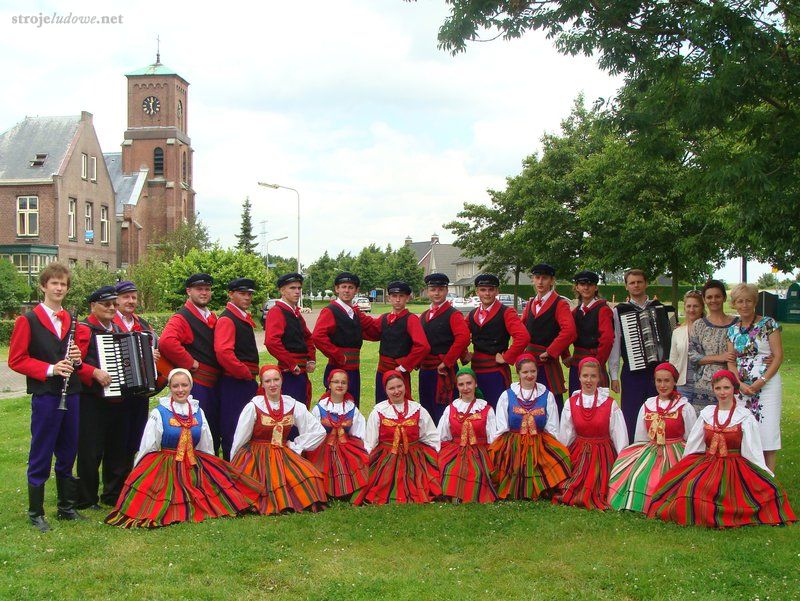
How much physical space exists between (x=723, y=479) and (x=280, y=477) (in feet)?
11.7

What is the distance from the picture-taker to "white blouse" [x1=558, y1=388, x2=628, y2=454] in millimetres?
6891

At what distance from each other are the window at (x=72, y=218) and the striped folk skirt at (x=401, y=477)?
42.3m

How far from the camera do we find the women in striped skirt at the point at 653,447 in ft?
21.3

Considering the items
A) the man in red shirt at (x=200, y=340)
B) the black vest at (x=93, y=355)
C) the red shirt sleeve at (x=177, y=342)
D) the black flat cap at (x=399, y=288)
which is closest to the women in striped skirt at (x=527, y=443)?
the black flat cap at (x=399, y=288)

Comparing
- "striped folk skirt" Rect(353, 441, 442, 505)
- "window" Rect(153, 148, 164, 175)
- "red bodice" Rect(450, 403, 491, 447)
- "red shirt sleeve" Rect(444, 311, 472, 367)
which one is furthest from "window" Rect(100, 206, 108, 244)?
"red bodice" Rect(450, 403, 491, 447)

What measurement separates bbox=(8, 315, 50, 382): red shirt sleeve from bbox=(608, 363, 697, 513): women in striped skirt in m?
4.69

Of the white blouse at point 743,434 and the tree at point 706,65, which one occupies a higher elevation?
the tree at point 706,65

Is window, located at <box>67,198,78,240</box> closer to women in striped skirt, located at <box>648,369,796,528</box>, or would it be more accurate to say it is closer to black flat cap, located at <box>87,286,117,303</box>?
black flat cap, located at <box>87,286,117,303</box>

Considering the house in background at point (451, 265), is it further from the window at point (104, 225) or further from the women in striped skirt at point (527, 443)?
the women in striped skirt at point (527, 443)

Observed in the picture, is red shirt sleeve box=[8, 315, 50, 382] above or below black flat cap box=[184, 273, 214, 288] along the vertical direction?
below

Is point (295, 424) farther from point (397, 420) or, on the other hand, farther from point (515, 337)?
point (515, 337)

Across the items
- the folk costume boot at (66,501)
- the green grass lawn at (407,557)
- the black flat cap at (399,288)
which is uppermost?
the black flat cap at (399,288)

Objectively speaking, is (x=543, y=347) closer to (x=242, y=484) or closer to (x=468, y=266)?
(x=242, y=484)

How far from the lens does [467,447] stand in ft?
23.1
